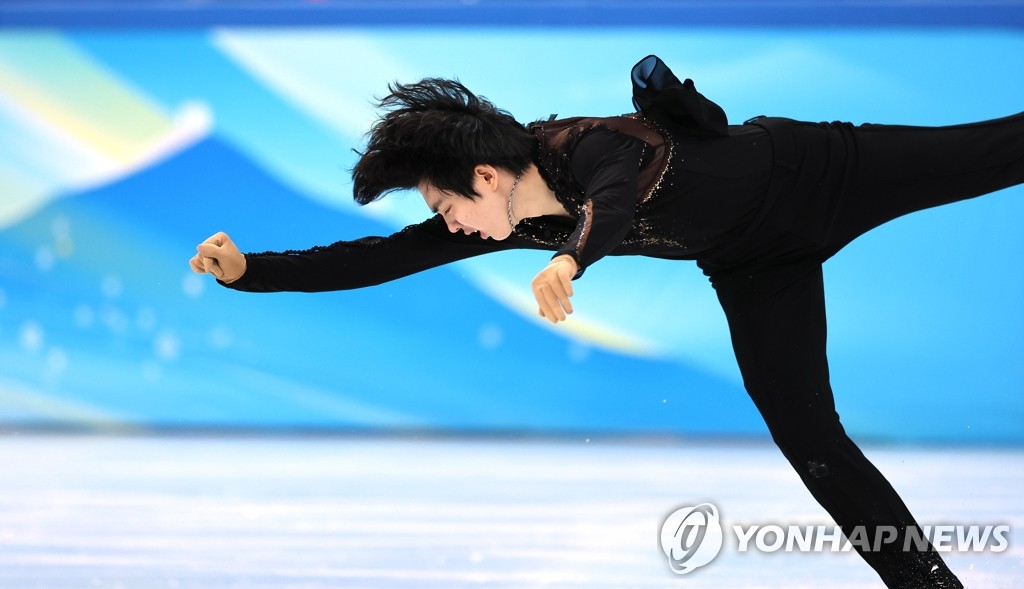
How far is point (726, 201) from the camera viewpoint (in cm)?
228

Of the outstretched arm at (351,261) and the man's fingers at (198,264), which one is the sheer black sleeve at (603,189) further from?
the man's fingers at (198,264)

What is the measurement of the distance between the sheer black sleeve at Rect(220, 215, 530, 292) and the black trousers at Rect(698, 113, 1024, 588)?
21.2 inches

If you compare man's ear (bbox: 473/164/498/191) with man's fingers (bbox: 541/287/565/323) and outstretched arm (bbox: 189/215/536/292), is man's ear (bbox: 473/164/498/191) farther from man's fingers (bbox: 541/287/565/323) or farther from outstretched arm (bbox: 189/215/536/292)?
man's fingers (bbox: 541/287/565/323)

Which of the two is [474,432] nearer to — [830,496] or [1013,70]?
[1013,70]

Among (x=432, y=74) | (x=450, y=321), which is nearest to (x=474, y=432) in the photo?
(x=450, y=321)

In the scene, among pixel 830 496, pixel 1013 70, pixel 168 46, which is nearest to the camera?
pixel 830 496

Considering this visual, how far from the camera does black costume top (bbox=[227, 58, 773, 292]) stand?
2.21 metres

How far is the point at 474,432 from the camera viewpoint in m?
5.84

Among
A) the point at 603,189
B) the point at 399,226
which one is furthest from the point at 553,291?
the point at 399,226

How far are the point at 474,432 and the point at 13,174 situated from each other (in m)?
2.68

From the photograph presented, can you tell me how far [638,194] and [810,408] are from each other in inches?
21.7

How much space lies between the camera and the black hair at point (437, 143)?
7.13ft

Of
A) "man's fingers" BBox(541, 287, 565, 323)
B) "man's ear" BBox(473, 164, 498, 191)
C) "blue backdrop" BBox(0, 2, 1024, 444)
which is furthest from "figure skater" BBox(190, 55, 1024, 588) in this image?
"blue backdrop" BBox(0, 2, 1024, 444)

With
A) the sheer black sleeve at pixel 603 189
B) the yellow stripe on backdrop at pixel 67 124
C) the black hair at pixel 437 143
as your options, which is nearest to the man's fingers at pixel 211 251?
the black hair at pixel 437 143
